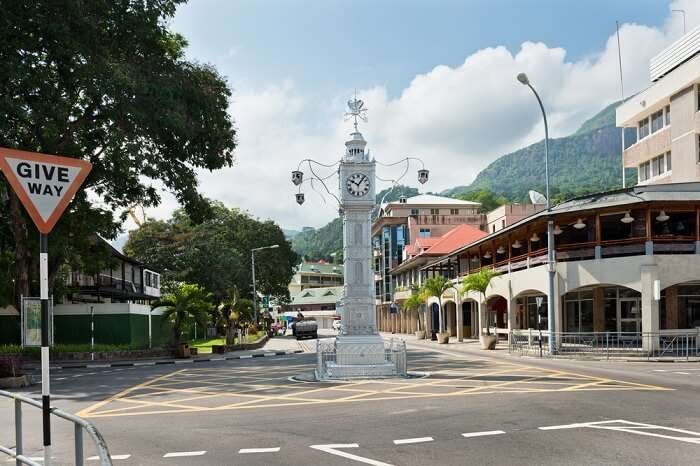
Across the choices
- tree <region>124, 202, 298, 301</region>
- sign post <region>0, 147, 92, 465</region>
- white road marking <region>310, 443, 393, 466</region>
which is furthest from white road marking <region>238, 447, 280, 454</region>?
tree <region>124, 202, 298, 301</region>

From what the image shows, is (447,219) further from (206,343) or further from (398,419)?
(398,419)

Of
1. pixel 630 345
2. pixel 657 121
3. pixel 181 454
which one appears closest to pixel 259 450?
pixel 181 454

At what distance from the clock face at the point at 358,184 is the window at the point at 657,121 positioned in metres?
29.8

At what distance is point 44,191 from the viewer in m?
6.65

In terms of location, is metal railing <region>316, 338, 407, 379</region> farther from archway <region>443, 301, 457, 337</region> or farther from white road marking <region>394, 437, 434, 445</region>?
archway <region>443, 301, 457, 337</region>

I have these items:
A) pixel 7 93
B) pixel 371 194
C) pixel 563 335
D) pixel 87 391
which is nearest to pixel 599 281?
pixel 563 335

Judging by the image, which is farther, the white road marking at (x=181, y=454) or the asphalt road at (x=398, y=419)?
the white road marking at (x=181, y=454)

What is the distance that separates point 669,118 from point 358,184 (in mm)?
29137

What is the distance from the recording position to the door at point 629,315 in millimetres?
31734

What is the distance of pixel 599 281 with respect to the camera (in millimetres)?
29766

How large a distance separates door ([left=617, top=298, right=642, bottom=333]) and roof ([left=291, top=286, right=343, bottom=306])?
106141mm

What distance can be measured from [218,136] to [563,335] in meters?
18.9

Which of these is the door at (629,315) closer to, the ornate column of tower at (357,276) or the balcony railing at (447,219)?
the ornate column of tower at (357,276)

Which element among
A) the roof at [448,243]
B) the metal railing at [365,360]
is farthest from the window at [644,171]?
the metal railing at [365,360]
